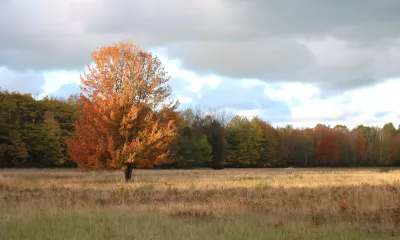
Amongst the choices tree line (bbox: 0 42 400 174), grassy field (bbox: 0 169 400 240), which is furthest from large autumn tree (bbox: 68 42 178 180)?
grassy field (bbox: 0 169 400 240)

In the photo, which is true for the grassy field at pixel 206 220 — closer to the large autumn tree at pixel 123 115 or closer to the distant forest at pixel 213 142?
the large autumn tree at pixel 123 115

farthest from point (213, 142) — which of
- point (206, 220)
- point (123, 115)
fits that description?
point (206, 220)

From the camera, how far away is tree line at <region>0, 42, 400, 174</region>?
29.6 metres

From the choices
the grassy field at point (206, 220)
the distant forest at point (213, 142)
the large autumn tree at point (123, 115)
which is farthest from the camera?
the distant forest at point (213, 142)

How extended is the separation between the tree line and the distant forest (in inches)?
7.0

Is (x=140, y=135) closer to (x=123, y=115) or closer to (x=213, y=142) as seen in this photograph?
(x=123, y=115)

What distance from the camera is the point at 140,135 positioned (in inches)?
1170

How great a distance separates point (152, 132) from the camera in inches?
1150

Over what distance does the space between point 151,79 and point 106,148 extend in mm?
→ 6048

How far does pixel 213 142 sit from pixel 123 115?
199 ft

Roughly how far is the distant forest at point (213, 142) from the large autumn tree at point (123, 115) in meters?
3.06

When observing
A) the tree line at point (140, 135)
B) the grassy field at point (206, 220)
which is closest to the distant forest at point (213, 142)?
the tree line at point (140, 135)

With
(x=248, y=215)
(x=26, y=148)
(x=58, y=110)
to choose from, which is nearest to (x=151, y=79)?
(x=248, y=215)

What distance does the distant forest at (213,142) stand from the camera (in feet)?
217
